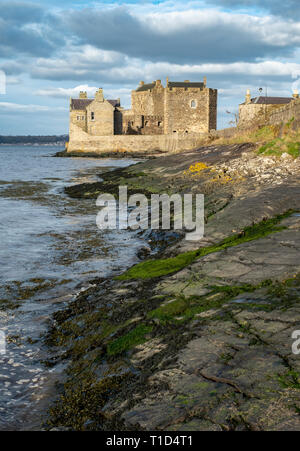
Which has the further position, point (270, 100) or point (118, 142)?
point (118, 142)

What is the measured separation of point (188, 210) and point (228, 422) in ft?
30.4

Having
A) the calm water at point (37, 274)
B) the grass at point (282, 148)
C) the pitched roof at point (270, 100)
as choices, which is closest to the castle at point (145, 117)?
the pitched roof at point (270, 100)

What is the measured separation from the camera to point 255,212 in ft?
29.8

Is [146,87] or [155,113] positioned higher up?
[146,87]

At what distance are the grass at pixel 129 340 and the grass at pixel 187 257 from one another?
1.98m

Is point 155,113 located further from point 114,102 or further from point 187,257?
point 187,257

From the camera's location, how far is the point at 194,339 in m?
4.37

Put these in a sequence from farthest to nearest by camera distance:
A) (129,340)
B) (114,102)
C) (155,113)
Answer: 1. (114,102)
2. (155,113)
3. (129,340)

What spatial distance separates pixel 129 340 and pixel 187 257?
3040mm

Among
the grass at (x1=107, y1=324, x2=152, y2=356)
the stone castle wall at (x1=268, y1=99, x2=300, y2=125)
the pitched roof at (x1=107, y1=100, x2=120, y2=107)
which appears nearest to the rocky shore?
the grass at (x1=107, y1=324, x2=152, y2=356)

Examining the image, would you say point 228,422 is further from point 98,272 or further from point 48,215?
point 48,215

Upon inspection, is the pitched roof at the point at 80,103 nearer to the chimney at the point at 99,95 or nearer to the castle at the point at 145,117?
the castle at the point at 145,117

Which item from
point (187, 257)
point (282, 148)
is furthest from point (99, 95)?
point (187, 257)
